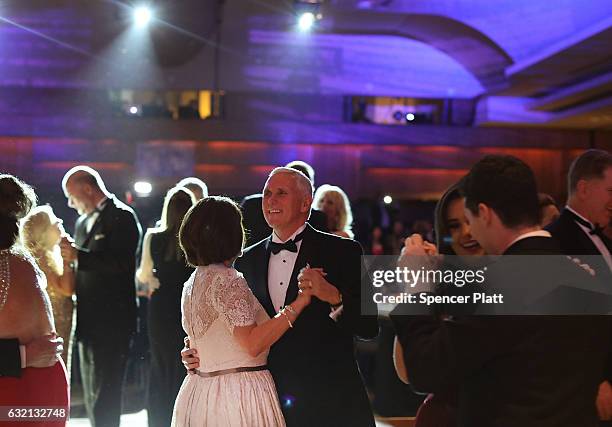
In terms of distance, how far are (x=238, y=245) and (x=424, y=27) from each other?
303 inches

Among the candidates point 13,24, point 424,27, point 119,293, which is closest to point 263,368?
point 119,293

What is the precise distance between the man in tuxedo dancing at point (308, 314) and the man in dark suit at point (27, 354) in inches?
27.7

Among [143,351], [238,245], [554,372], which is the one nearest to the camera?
[554,372]

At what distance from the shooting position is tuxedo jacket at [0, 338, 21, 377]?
7.82 ft

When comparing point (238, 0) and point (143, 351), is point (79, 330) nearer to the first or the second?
point (143, 351)

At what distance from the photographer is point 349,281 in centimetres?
283

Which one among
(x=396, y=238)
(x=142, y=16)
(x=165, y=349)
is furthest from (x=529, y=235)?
(x=142, y=16)

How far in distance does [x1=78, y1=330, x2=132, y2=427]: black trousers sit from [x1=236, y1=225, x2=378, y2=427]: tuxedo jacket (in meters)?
1.95

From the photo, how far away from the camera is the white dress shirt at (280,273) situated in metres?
2.79

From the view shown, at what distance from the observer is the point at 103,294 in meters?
4.54

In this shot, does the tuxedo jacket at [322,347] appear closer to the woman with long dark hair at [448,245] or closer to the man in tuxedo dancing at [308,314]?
the man in tuxedo dancing at [308,314]

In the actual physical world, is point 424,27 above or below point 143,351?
above

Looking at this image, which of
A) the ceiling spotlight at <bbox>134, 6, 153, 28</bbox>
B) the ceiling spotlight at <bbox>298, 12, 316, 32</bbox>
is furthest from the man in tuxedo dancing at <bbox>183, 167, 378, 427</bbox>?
the ceiling spotlight at <bbox>134, 6, 153, 28</bbox>

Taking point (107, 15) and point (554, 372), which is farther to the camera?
point (107, 15)
